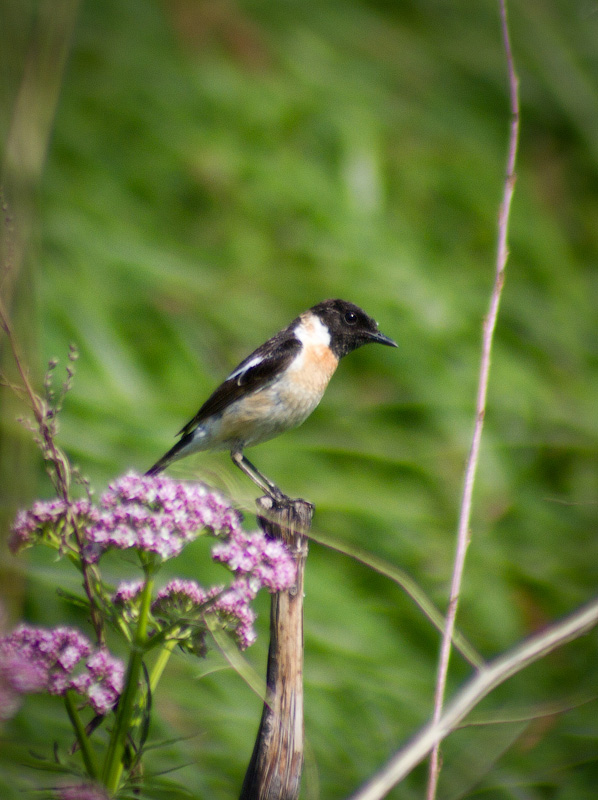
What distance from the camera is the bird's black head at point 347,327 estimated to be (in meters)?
3.56

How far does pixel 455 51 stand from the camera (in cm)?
812

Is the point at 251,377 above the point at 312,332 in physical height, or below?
below

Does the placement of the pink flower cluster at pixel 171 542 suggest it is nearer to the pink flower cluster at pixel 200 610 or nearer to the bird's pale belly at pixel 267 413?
the pink flower cluster at pixel 200 610

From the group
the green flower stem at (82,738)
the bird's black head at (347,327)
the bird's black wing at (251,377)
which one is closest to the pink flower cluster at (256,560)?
the green flower stem at (82,738)

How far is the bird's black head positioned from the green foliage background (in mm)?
778

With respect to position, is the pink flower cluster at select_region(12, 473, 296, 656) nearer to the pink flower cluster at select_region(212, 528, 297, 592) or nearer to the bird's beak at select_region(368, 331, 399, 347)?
the pink flower cluster at select_region(212, 528, 297, 592)

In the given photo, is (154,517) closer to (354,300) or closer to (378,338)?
(378,338)

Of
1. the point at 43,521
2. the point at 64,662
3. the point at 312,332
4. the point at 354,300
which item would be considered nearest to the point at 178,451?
the point at 312,332

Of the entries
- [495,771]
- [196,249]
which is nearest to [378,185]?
[196,249]

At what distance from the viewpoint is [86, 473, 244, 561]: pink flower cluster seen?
1207 millimetres

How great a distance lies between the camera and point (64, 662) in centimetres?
116

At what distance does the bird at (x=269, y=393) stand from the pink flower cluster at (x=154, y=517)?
1819mm

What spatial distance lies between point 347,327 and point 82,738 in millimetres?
2622

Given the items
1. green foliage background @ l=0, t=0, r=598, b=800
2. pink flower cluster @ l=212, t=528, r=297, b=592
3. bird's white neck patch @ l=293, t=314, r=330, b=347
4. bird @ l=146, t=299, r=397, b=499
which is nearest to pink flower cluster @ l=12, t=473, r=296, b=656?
pink flower cluster @ l=212, t=528, r=297, b=592
